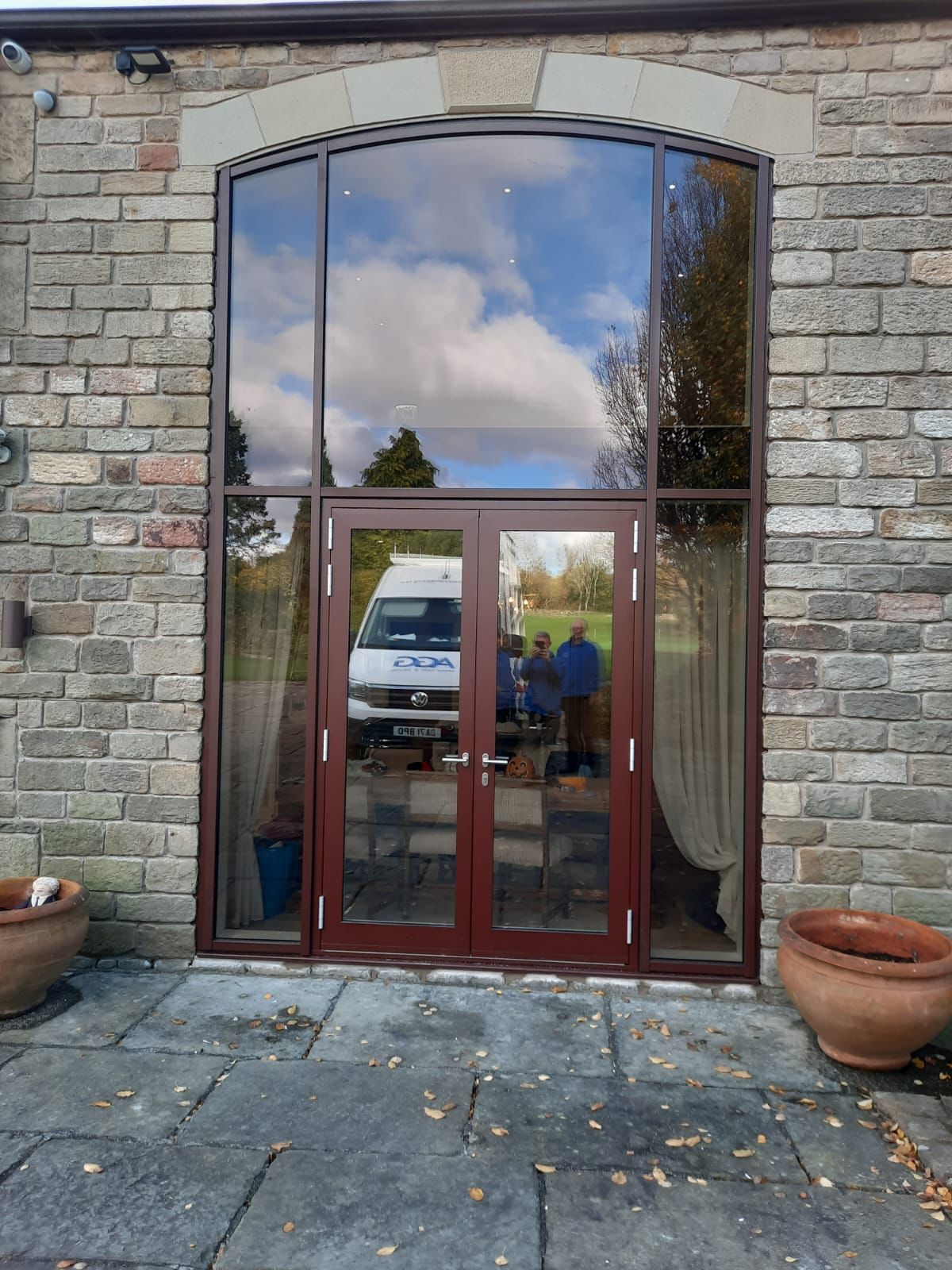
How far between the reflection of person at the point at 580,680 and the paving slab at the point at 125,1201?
2.43 meters

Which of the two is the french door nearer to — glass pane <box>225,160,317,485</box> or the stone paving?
the stone paving

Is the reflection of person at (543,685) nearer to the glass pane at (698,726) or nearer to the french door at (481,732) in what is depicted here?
the french door at (481,732)

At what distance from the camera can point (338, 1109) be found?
3.26 meters

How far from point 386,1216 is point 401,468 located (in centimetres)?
339

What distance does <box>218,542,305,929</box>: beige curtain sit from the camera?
4.70 m

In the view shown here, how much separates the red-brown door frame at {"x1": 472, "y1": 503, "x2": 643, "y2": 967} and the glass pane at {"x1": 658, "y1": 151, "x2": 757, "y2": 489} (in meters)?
0.46

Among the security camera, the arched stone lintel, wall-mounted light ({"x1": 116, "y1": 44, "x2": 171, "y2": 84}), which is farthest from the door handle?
the security camera

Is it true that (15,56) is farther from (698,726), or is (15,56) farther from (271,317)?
(698,726)

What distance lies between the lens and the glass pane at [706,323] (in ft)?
14.7

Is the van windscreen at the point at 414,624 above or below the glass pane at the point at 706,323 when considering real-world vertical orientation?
below

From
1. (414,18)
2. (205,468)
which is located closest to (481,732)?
(205,468)

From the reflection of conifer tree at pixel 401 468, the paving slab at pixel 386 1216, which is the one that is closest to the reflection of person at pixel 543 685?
the reflection of conifer tree at pixel 401 468

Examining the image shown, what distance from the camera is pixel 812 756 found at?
14.0ft

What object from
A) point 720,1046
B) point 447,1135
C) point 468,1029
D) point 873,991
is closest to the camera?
point 447,1135
